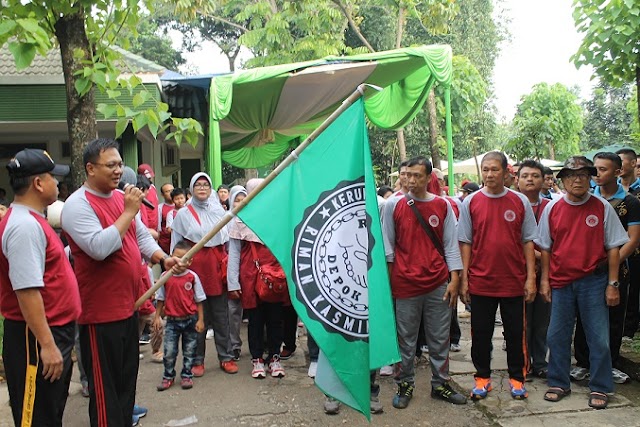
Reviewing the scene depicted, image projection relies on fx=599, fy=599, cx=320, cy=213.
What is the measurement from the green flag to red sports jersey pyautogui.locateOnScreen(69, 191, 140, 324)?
0.76 meters

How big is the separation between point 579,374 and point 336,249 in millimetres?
3105

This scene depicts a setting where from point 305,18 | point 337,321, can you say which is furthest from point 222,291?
point 305,18

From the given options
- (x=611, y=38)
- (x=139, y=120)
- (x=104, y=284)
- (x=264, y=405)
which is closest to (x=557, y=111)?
(x=611, y=38)

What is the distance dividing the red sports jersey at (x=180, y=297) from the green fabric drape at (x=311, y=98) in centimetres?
302

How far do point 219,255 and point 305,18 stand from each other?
10519 mm

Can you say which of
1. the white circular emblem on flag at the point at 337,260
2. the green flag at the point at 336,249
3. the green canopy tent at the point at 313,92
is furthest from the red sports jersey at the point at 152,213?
the white circular emblem on flag at the point at 337,260

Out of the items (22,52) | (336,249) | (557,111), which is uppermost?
(557,111)

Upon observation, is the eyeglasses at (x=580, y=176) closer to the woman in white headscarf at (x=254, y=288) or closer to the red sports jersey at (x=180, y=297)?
the woman in white headscarf at (x=254, y=288)

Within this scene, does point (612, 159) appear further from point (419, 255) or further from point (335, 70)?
point (335, 70)

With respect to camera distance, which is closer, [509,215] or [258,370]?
[509,215]

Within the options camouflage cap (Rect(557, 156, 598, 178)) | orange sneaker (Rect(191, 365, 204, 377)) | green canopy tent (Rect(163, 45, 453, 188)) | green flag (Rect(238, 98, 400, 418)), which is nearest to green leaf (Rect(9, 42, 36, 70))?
green flag (Rect(238, 98, 400, 418))

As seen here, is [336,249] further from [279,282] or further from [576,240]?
[576,240]

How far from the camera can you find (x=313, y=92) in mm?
10359

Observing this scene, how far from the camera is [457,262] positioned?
466 cm
